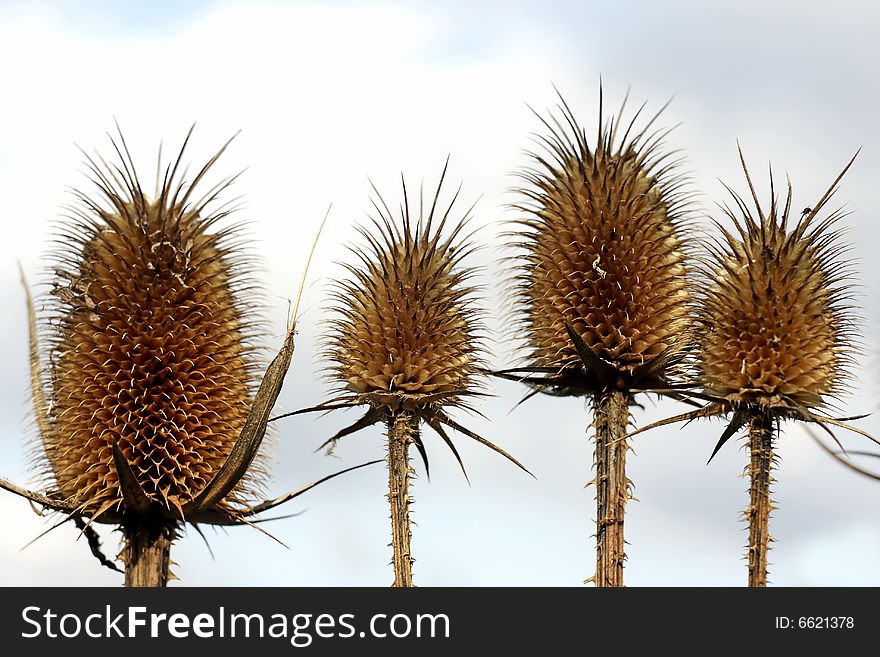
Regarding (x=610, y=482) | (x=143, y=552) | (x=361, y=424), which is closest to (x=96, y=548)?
(x=143, y=552)

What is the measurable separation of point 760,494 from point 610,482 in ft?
3.78

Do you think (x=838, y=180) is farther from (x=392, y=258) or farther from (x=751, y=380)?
(x=392, y=258)

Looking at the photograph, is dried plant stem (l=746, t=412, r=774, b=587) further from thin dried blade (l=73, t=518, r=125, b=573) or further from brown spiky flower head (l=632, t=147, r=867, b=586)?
thin dried blade (l=73, t=518, r=125, b=573)

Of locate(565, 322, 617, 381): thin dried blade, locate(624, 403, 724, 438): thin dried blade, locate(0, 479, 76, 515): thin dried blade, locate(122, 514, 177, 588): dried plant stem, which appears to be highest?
locate(565, 322, 617, 381): thin dried blade

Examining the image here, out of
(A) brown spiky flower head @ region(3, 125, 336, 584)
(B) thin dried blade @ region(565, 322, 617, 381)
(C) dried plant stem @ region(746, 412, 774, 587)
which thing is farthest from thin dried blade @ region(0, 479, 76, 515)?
(C) dried plant stem @ region(746, 412, 774, 587)

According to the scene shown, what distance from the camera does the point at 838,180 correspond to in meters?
9.40

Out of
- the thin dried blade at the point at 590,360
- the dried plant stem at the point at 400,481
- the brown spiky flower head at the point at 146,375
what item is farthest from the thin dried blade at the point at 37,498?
the thin dried blade at the point at 590,360

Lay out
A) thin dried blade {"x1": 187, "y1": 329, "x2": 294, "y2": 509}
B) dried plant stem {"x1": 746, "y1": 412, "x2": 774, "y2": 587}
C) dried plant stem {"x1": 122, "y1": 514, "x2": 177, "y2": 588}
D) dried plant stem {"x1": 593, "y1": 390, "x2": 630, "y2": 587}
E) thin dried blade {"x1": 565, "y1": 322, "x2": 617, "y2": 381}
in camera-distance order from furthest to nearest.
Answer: dried plant stem {"x1": 593, "y1": 390, "x2": 630, "y2": 587} < thin dried blade {"x1": 565, "y1": 322, "x2": 617, "y2": 381} < dried plant stem {"x1": 746, "y1": 412, "x2": 774, "y2": 587} < dried plant stem {"x1": 122, "y1": 514, "x2": 177, "y2": 588} < thin dried blade {"x1": 187, "y1": 329, "x2": 294, "y2": 509}

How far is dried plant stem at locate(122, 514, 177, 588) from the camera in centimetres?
859

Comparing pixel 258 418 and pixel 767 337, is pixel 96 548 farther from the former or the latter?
pixel 767 337

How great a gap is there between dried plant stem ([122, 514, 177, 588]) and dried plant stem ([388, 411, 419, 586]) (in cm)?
169

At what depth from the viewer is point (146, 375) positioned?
8367mm

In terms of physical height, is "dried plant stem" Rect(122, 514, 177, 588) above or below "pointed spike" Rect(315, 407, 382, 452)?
below
